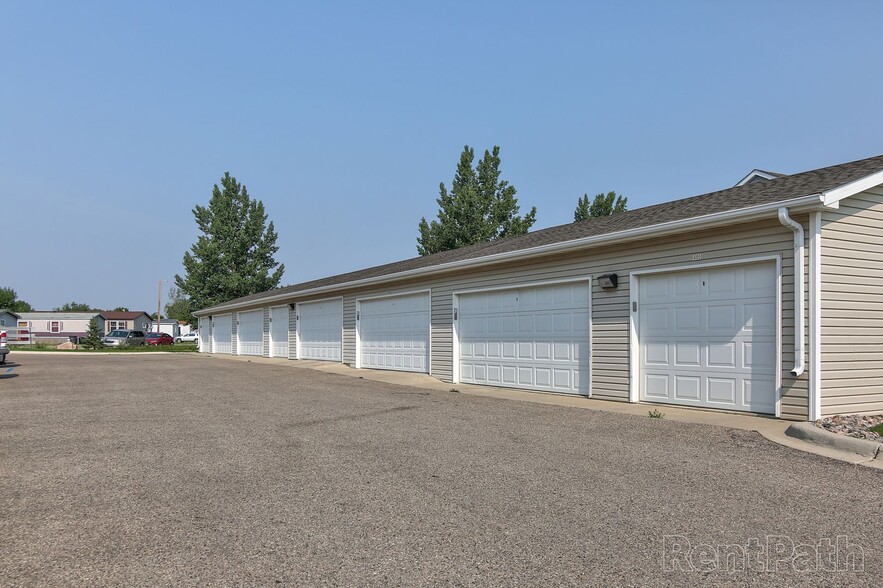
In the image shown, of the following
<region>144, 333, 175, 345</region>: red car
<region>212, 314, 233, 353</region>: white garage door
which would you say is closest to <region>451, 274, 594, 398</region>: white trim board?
<region>212, 314, 233, 353</region>: white garage door

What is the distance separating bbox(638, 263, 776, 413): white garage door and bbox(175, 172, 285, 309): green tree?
3769 centimetres

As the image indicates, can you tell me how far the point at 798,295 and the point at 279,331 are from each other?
19258 mm

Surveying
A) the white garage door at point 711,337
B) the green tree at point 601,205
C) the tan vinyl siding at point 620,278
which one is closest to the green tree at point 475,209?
the green tree at point 601,205

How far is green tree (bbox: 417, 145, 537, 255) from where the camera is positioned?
34.7 meters

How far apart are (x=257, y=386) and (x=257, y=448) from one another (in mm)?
6528

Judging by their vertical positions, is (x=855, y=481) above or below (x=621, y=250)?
below

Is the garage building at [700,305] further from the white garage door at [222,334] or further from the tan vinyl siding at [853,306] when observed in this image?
the white garage door at [222,334]

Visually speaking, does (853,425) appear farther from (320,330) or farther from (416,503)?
(320,330)

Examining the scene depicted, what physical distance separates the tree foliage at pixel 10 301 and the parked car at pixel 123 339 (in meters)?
54.8

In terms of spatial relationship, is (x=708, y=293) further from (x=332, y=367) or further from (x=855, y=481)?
(x=332, y=367)

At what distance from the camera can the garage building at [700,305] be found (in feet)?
24.6

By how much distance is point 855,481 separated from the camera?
4773mm

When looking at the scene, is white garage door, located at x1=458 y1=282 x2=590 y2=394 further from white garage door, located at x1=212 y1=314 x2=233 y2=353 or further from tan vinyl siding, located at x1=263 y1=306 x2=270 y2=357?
white garage door, located at x1=212 y1=314 x2=233 y2=353

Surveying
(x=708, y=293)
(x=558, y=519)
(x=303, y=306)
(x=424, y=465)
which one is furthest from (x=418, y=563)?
(x=303, y=306)
